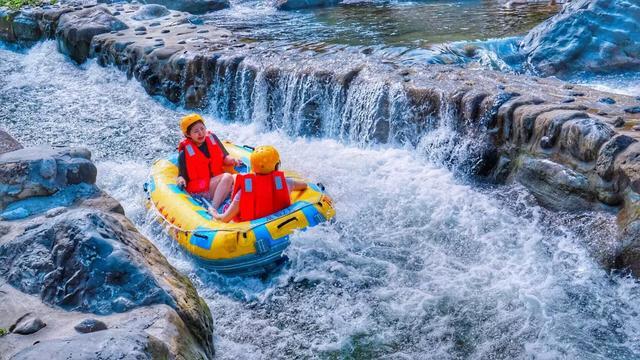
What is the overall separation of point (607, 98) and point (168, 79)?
22.1ft

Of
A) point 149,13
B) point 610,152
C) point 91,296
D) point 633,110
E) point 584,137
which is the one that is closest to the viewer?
point 91,296

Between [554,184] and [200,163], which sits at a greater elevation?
[200,163]

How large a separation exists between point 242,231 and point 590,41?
6.56 metres

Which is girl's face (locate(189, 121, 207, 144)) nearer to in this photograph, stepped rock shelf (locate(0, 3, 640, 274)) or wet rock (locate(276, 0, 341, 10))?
stepped rock shelf (locate(0, 3, 640, 274))

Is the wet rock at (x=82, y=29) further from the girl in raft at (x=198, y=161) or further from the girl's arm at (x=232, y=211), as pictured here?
the girl's arm at (x=232, y=211)

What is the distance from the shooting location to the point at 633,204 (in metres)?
4.71

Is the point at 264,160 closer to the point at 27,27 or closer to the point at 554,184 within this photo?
the point at 554,184

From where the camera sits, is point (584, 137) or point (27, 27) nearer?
point (584, 137)

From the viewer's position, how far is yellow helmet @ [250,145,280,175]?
5.40 metres

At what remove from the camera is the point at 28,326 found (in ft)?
10.7

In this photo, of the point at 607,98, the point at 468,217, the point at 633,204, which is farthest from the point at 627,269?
the point at 607,98

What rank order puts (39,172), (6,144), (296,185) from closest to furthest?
(39,172) → (296,185) → (6,144)

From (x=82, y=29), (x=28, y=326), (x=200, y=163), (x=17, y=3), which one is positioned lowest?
(x=200, y=163)

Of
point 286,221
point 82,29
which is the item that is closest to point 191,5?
point 82,29
